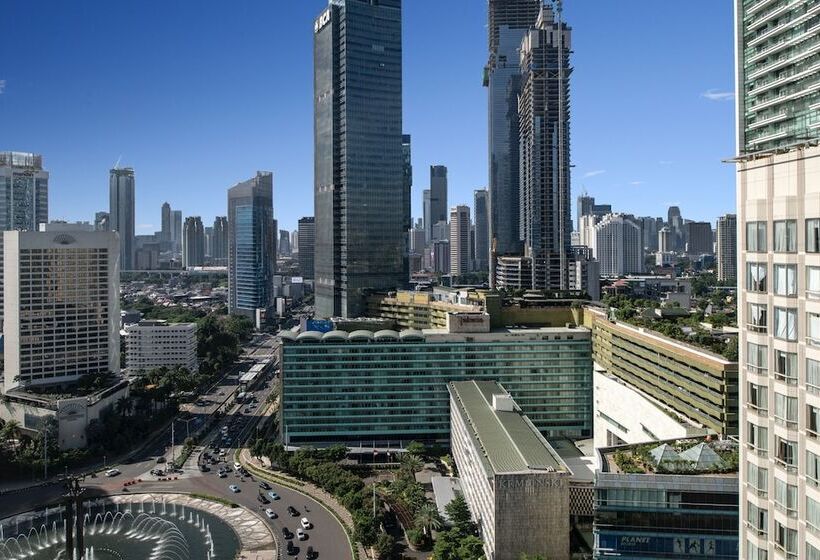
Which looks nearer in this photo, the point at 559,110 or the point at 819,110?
the point at 819,110

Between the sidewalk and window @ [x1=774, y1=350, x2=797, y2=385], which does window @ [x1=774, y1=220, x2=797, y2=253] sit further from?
the sidewalk

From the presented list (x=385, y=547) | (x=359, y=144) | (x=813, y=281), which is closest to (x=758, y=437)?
(x=813, y=281)

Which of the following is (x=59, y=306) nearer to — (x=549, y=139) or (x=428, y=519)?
(x=428, y=519)

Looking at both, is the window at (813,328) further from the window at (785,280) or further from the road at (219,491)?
the road at (219,491)

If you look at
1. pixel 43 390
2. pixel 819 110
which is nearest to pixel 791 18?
pixel 819 110

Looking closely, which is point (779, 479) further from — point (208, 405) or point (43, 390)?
point (208, 405)

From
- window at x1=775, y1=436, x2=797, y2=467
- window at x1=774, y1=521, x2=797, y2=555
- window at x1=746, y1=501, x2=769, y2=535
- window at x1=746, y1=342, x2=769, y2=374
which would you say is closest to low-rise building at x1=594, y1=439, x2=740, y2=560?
window at x1=746, y1=501, x2=769, y2=535
